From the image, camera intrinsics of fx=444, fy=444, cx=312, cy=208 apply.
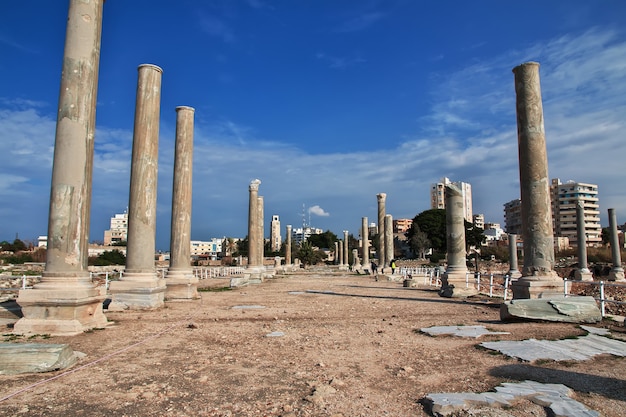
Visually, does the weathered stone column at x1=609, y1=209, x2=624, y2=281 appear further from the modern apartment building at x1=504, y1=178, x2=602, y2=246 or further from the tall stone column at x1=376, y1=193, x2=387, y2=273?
the modern apartment building at x1=504, y1=178, x2=602, y2=246

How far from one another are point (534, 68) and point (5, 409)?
48.9ft

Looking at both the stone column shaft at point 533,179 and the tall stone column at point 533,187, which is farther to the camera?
the stone column shaft at point 533,179

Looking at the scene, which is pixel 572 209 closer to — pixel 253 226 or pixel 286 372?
pixel 253 226

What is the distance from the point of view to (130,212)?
12609 millimetres

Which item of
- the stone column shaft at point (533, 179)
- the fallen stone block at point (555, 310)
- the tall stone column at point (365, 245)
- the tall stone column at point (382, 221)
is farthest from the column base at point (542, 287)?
the tall stone column at point (365, 245)

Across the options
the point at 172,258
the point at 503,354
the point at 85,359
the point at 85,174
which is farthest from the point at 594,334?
the point at 172,258

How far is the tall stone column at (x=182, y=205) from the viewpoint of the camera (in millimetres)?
15180

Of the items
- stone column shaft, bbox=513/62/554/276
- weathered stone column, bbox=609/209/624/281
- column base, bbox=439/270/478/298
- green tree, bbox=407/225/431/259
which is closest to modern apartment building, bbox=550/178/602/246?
green tree, bbox=407/225/431/259

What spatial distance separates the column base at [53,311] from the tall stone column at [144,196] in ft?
11.4

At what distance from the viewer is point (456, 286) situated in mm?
17891

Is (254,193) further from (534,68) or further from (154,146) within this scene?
(534,68)

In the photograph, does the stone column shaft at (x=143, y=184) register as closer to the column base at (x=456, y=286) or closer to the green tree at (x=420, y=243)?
the column base at (x=456, y=286)

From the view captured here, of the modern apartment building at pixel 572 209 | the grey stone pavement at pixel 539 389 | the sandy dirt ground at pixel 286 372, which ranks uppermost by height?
the modern apartment building at pixel 572 209

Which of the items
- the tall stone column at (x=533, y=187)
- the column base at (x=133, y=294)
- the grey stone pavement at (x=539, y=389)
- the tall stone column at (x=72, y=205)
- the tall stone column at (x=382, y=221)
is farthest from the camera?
the tall stone column at (x=382, y=221)
